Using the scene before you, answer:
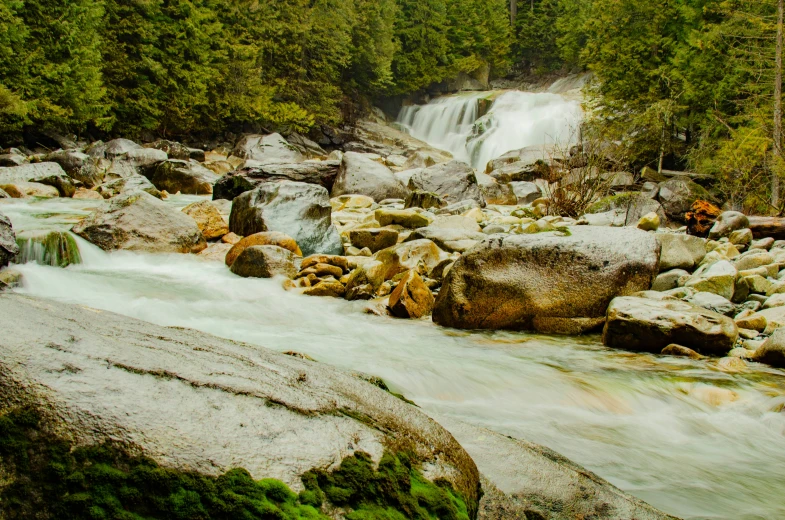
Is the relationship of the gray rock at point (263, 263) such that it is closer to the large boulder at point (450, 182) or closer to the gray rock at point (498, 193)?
the large boulder at point (450, 182)

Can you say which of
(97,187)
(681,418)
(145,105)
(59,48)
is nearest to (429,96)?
(145,105)

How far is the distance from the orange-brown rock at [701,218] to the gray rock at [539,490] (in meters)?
7.74

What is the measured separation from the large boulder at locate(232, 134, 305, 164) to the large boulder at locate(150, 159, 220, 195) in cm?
651

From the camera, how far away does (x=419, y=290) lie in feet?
20.5

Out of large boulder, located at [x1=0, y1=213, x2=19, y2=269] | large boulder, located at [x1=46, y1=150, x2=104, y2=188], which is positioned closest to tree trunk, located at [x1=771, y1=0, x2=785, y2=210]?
large boulder, located at [x1=0, y1=213, x2=19, y2=269]

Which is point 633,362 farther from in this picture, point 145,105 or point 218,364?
point 145,105

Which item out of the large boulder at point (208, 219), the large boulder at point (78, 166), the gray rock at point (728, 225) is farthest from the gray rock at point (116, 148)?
the gray rock at point (728, 225)

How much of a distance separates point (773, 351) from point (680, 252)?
2.38m

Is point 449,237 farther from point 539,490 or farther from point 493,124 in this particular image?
point 493,124

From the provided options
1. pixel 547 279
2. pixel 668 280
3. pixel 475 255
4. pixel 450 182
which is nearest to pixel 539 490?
pixel 547 279

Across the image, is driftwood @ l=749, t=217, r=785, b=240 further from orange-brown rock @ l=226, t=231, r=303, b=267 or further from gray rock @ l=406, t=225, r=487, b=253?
orange-brown rock @ l=226, t=231, r=303, b=267

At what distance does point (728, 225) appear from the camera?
8.11m

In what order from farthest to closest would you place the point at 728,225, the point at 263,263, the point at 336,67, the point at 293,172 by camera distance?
the point at 336,67, the point at 293,172, the point at 728,225, the point at 263,263

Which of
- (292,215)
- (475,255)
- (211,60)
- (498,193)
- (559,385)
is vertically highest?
(211,60)
